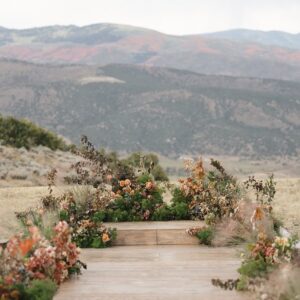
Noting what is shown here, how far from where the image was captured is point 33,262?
247 inches

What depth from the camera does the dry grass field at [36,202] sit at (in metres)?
13.5

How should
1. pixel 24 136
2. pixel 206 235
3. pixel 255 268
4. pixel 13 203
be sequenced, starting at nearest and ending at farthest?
pixel 255 268 < pixel 206 235 < pixel 13 203 < pixel 24 136

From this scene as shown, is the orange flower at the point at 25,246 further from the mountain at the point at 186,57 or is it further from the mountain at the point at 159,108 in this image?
the mountain at the point at 186,57

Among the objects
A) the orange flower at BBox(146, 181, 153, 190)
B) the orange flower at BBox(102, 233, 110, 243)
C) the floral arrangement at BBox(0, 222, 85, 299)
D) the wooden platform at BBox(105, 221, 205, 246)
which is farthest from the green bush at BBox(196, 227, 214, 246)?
the floral arrangement at BBox(0, 222, 85, 299)

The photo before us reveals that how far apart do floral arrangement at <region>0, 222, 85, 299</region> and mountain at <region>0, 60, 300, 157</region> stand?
70472 mm

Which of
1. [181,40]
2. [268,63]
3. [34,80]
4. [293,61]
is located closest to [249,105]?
[34,80]

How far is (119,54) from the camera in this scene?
189125 millimetres

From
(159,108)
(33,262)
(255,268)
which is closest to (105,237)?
(255,268)

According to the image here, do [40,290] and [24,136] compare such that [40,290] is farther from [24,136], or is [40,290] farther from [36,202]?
[24,136]

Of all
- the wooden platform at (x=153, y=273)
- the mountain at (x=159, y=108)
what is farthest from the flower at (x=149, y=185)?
the mountain at (x=159, y=108)

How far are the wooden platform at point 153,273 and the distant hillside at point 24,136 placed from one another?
971 inches

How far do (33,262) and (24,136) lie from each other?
2865 centimetres

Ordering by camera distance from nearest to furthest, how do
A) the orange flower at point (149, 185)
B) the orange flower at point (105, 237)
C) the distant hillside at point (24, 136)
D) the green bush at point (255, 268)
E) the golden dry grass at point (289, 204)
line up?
1. the green bush at point (255, 268)
2. the orange flower at point (105, 237)
3. the orange flower at point (149, 185)
4. the golden dry grass at point (289, 204)
5. the distant hillside at point (24, 136)

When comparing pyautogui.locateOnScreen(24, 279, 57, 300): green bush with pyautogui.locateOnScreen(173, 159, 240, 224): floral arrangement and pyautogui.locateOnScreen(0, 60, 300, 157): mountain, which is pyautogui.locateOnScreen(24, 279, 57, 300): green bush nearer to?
pyautogui.locateOnScreen(173, 159, 240, 224): floral arrangement
